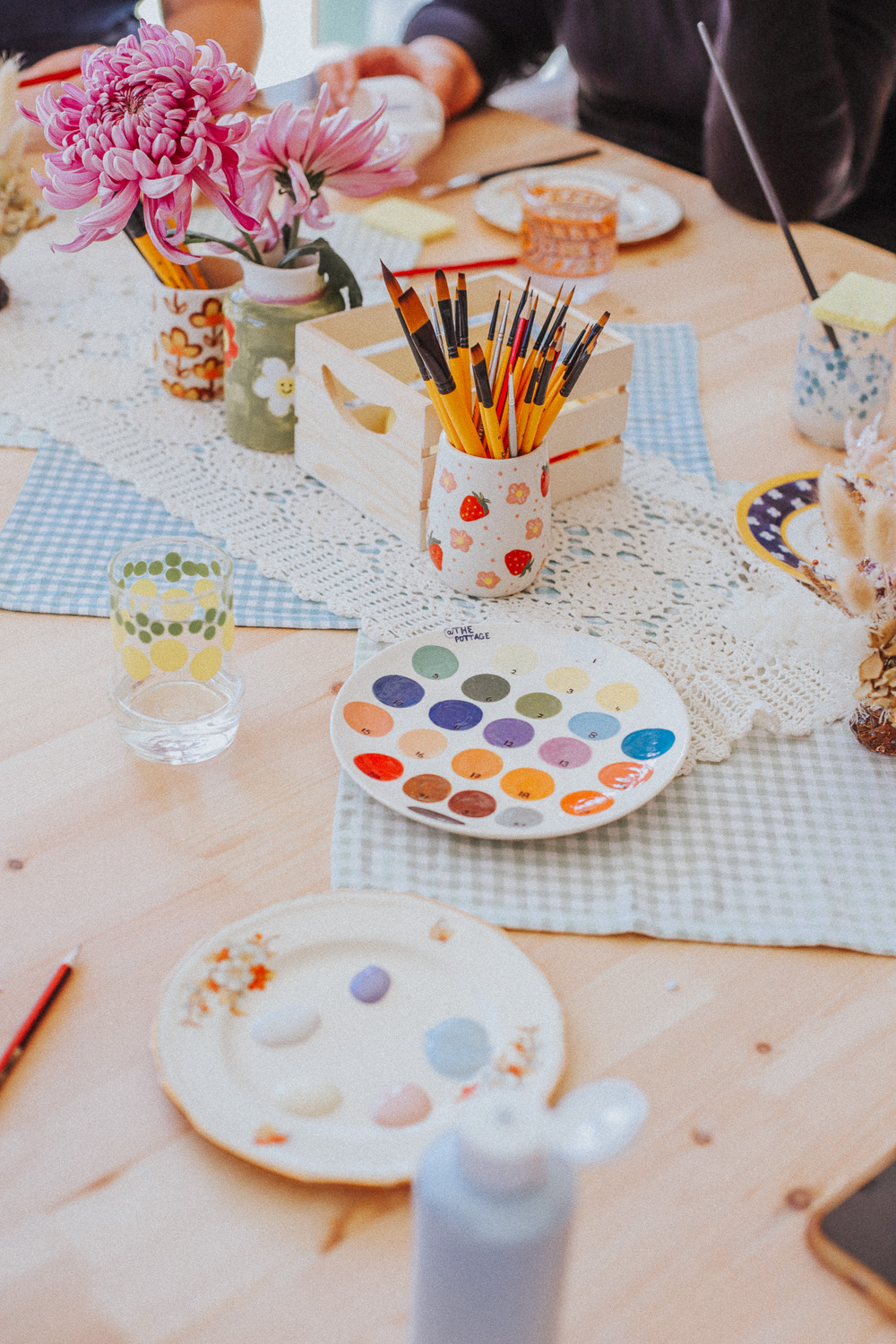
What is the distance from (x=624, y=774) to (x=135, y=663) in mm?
314

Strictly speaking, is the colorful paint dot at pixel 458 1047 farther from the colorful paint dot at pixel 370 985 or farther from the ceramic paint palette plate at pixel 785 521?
the ceramic paint palette plate at pixel 785 521

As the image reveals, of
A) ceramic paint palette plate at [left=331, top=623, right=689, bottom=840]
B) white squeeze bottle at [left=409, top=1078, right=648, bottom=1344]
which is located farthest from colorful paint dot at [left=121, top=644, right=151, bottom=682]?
white squeeze bottle at [left=409, top=1078, right=648, bottom=1344]

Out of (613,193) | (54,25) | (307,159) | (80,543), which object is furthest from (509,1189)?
(54,25)

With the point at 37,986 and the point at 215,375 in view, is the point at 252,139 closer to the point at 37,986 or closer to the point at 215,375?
the point at 215,375

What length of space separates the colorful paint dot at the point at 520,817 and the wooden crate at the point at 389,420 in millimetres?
311

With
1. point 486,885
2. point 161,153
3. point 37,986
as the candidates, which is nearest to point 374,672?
point 486,885

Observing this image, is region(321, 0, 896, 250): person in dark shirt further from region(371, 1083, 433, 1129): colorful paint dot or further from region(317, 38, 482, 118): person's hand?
region(371, 1083, 433, 1129): colorful paint dot

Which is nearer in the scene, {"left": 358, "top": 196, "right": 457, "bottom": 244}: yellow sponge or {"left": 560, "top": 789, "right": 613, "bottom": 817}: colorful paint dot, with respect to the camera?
{"left": 560, "top": 789, "right": 613, "bottom": 817}: colorful paint dot

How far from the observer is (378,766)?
2.45 ft

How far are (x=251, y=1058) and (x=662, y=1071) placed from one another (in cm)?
20

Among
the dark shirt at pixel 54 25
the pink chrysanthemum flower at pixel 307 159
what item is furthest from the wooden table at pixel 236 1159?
the dark shirt at pixel 54 25

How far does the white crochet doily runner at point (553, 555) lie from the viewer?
0.84 meters

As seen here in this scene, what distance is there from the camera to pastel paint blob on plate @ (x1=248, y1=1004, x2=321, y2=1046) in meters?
0.58

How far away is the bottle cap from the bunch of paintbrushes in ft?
1.90
